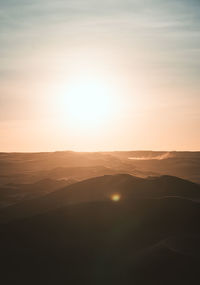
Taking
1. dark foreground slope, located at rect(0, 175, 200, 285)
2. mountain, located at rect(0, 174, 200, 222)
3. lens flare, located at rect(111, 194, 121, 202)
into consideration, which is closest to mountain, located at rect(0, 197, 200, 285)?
dark foreground slope, located at rect(0, 175, 200, 285)

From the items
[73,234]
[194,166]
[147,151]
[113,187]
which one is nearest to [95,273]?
[73,234]

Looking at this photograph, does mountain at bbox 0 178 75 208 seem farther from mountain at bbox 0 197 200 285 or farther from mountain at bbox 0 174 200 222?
mountain at bbox 0 197 200 285

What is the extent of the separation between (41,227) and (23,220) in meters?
1.45

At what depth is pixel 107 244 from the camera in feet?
55.9

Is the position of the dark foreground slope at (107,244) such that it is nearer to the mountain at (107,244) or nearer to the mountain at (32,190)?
the mountain at (107,244)

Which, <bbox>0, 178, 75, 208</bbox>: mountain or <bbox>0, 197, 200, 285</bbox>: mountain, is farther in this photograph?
<bbox>0, 178, 75, 208</bbox>: mountain

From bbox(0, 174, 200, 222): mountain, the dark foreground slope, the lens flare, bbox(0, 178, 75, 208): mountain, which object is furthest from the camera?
bbox(0, 178, 75, 208): mountain

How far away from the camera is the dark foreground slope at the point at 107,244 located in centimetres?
1382

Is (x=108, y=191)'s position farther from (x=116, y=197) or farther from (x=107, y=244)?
(x=107, y=244)

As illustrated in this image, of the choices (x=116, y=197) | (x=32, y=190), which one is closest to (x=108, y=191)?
(x=116, y=197)

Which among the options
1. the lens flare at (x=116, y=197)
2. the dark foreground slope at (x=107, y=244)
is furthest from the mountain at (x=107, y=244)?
the lens flare at (x=116, y=197)

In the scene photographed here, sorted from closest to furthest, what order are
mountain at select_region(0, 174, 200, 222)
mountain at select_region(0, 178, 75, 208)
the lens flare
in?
the lens flare < mountain at select_region(0, 174, 200, 222) < mountain at select_region(0, 178, 75, 208)

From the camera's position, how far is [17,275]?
14.3m

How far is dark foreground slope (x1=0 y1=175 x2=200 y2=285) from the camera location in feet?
45.3
